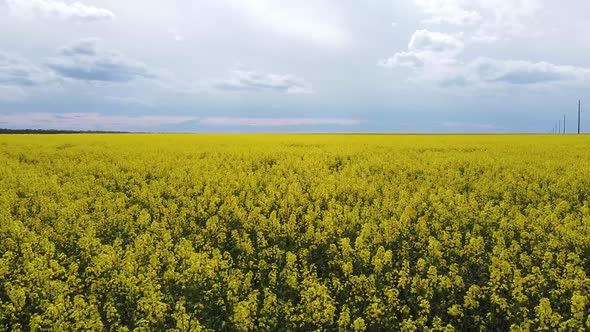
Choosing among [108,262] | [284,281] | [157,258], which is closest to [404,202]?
[284,281]

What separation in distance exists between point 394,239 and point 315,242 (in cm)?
175

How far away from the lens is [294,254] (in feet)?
30.7

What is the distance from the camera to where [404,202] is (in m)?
12.4

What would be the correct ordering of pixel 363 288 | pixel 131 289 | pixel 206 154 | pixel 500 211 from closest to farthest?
pixel 131 289, pixel 363 288, pixel 500 211, pixel 206 154

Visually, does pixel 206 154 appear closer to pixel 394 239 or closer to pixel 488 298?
pixel 394 239

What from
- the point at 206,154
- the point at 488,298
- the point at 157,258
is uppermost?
the point at 206,154

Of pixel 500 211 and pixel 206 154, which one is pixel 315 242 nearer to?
pixel 500 211

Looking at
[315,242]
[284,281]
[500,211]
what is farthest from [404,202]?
[284,281]

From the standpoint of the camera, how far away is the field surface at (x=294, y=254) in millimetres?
6867

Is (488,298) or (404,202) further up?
(404,202)

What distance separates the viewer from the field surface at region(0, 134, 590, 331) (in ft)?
22.5

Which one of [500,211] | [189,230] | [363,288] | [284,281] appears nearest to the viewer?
[363,288]

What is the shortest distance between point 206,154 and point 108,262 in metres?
18.3

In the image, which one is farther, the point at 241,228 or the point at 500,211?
the point at 500,211
